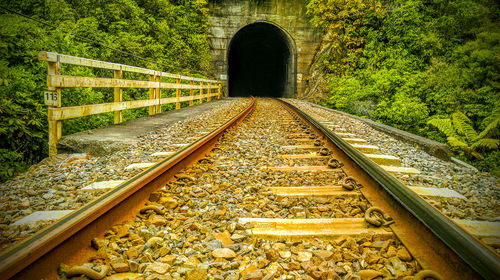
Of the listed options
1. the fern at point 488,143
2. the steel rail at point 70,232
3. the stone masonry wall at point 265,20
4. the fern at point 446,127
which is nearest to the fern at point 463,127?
the fern at point 446,127

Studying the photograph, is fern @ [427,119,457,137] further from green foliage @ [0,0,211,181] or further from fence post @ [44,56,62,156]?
fence post @ [44,56,62,156]

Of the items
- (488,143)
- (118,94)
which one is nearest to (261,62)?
(118,94)

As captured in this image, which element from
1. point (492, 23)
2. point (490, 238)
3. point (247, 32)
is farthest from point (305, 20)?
point (490, 238)

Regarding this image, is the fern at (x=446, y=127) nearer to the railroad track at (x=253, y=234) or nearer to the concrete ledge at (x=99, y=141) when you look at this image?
the railroad track at (x=253, y=234)

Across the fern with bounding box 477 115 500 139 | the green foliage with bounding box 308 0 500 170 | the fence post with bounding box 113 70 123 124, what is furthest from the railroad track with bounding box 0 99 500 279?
the green foliage with bounding box 308 0 500 170

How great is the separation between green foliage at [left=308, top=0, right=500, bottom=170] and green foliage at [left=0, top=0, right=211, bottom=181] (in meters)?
6.50

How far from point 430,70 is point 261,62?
2614cm

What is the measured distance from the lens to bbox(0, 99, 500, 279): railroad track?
1264 millimetres

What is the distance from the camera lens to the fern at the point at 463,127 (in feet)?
17.5

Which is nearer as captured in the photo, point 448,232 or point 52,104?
point 448,232

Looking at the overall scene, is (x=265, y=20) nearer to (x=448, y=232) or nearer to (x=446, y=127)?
(x=446, y=127)

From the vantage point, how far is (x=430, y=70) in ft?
27.0

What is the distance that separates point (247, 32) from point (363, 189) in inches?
839

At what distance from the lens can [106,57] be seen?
32.7 feet
